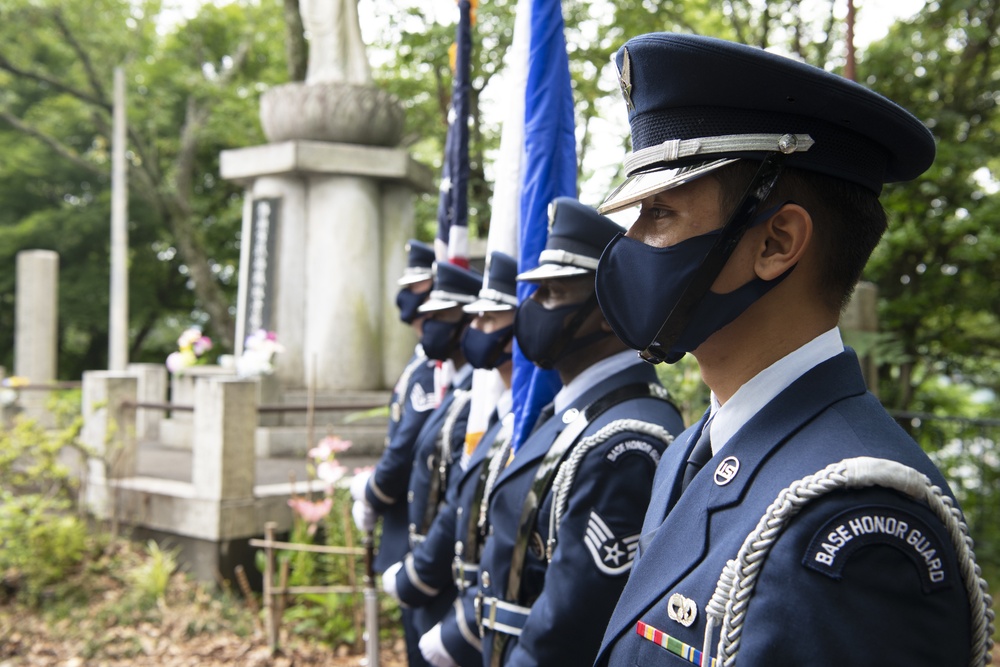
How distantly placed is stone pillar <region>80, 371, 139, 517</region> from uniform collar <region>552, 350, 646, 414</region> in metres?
5.59

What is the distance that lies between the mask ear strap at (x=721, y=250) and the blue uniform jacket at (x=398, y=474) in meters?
3.45

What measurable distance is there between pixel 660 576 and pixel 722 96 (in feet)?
2.56

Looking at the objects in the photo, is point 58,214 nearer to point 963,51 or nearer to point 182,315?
point 182,315

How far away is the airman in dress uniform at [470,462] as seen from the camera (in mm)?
3334

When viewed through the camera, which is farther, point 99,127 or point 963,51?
point 99,127

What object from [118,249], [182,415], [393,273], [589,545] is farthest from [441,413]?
[118,249]

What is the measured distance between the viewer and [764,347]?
1.45m

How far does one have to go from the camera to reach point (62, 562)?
6504mm

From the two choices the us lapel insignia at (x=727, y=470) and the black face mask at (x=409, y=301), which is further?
the black face mask at (x=409, y=301)

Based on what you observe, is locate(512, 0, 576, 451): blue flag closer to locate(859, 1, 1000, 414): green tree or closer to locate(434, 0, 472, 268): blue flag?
locate(434, 0, 472, 268): blue flag

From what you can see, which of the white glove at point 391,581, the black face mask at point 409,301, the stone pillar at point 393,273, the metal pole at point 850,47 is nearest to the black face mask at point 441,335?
the black face mask at point 409,301

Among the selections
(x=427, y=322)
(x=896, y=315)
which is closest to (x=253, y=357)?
(x=427, y=322)

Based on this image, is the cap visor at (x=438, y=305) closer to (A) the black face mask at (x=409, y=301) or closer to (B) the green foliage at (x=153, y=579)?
(A) the black face mask at (x=409, y=301)

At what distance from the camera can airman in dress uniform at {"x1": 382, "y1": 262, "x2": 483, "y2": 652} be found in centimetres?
415
